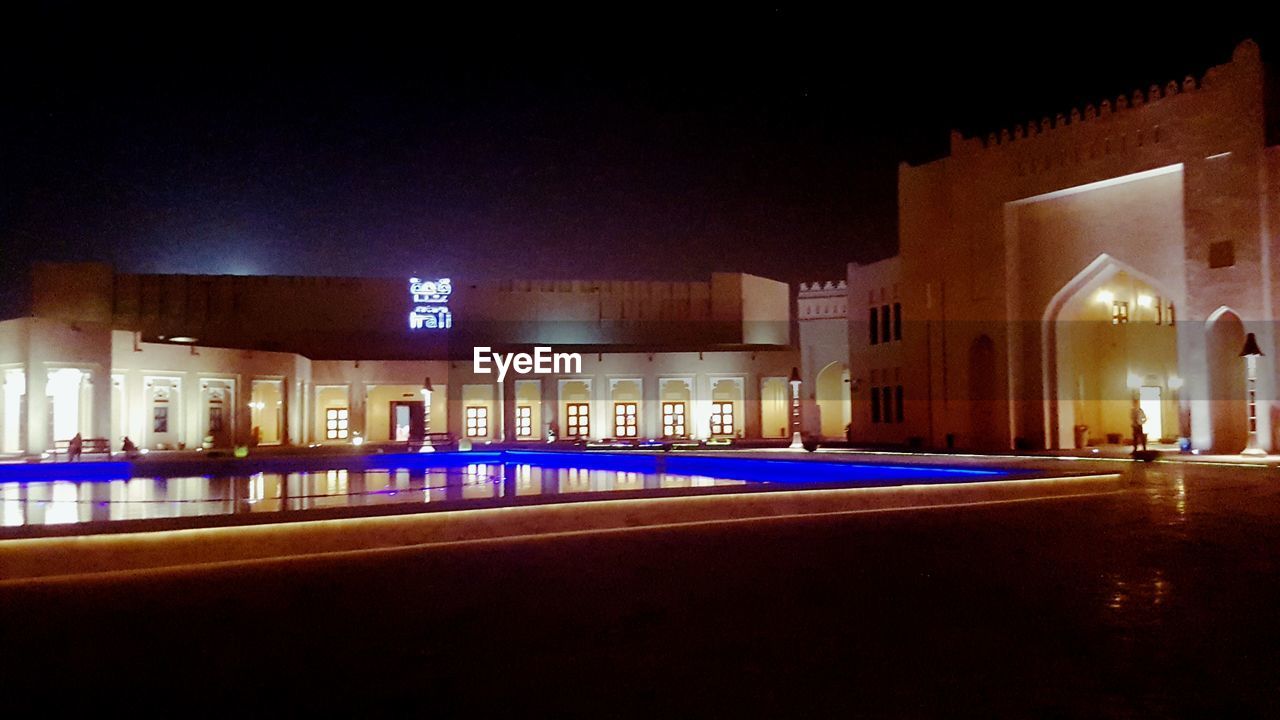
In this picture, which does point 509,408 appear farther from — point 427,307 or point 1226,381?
point 1226,381

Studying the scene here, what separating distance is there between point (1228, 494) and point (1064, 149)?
12.2 metres

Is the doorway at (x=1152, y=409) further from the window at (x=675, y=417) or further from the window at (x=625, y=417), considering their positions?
the window at (x=625, y=417)

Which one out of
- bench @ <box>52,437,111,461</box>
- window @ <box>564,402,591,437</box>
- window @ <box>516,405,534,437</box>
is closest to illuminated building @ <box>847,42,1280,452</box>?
window @ <box>564,402,591,437</box>

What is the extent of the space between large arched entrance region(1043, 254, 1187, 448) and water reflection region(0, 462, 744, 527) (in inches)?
430

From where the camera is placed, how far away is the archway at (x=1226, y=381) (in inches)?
779

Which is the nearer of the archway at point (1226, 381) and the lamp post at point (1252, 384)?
the lamp post at point (1252, 384)

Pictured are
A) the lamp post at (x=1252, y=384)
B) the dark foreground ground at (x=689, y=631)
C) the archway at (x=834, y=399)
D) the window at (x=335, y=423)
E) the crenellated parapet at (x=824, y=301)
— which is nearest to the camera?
the dark foreground ground at (x=689, y=631)

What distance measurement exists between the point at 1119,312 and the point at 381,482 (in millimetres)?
19007

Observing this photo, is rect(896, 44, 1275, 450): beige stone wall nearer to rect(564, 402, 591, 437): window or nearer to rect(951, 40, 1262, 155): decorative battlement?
rect(951, 40, 1262, 155): decorative battlement

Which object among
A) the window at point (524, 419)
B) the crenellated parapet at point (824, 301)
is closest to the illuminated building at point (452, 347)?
the window at point (524, 419)

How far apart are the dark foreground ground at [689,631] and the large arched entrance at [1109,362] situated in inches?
621

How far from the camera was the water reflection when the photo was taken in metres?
11.5

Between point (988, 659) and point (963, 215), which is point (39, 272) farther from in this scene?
point (988, 659)

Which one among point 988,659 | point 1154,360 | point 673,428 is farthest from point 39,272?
point 988,659
